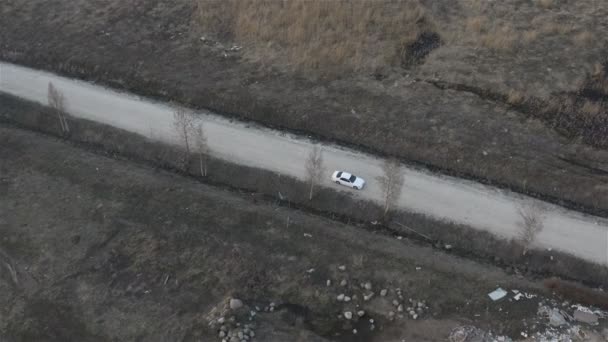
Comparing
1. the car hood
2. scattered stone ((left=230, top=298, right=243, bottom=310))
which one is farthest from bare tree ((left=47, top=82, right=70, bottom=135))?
the car hood

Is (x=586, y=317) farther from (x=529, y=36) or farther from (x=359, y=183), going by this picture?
(x=529, y=36)

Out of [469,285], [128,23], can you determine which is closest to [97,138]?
[128,23]

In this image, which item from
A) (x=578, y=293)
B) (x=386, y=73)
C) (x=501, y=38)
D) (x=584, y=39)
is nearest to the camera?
(x=578, y=293)

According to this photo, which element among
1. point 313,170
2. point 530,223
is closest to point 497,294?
point 530,223

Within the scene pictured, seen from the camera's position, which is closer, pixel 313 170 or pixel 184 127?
pixel 313 170

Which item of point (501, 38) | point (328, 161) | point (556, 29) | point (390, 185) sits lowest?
point (328, 161)

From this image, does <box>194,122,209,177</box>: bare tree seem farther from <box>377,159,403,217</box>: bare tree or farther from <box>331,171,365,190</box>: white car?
<box>377,159,403,217</box>: bare tree

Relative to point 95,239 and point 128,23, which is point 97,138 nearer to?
point 95,239
